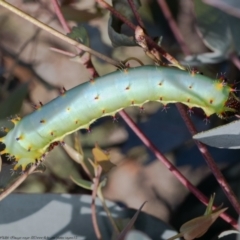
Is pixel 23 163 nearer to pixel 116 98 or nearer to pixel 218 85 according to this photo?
pixel 116 98

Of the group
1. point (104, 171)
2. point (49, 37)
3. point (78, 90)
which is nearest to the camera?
point (78, 90)

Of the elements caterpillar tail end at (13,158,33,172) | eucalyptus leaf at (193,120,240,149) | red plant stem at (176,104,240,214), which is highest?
eucalyptus leaf at (193,120,240,149)

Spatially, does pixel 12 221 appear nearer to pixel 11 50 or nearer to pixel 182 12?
pixel 11 50

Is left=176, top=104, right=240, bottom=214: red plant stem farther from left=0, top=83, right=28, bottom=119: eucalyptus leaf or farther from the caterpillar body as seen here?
left=0, top=83, right=28, bottom=119: eucalyptus leaf

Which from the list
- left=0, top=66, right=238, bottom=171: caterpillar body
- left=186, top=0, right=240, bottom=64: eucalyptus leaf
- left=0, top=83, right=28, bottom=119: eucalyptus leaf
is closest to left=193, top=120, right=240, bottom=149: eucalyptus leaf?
left=0, top=66, right=238, bottom=171: caterpillar body

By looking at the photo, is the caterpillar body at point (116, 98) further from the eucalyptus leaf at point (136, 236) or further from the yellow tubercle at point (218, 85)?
the eucalyptus leaf at point (136, 236)

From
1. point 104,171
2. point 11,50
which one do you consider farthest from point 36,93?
point 104,171

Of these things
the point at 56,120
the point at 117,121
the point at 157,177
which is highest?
the point at 56,120
